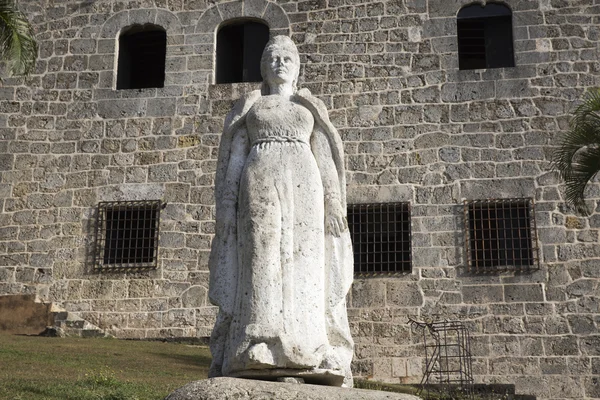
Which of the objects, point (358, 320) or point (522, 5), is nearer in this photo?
point (358, 320)

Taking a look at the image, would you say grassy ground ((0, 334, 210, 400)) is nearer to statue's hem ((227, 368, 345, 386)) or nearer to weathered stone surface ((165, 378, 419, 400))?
statue's hem ((227, 368, 345, 386))

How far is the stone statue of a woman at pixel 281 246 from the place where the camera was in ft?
21.0

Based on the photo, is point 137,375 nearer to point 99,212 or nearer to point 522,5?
point 99,212

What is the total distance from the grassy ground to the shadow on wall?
3.72 feet

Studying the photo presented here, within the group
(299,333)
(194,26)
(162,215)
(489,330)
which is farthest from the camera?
(194,26)

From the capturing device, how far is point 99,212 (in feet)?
56.1

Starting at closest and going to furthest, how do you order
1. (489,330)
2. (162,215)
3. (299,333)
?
(299,333) → (489,330) → (162,215)

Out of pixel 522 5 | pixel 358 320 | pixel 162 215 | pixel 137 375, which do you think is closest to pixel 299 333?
pixel 137 375

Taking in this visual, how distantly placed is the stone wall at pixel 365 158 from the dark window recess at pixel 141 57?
27cm

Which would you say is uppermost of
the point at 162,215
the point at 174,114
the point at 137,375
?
the point at 174,114

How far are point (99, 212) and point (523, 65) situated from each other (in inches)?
306

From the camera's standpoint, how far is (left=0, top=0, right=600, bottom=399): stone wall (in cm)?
1563

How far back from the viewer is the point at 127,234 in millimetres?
17031

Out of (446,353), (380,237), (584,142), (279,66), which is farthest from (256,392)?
(380,237)
